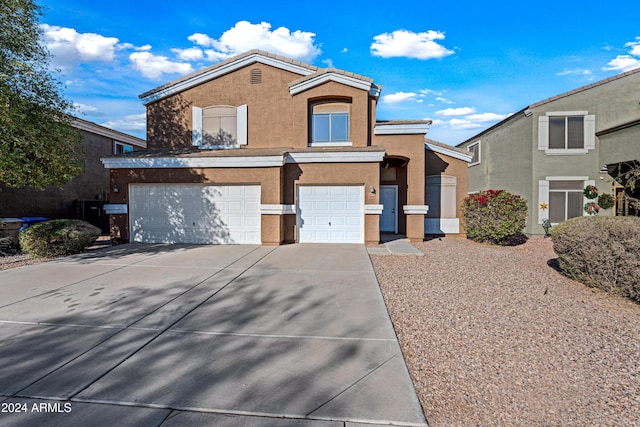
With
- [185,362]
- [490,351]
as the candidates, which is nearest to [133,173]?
[185,362]

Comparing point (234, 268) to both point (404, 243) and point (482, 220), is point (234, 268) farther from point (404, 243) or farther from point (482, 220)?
point (482, 220)

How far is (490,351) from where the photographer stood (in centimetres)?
395

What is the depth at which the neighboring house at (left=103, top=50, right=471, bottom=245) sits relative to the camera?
11.8 metres

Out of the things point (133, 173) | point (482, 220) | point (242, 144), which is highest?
point (242, 144)

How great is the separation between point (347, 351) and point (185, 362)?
188cm

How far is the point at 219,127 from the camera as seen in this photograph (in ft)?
45.1

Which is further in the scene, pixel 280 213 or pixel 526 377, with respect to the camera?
pixel 280 213

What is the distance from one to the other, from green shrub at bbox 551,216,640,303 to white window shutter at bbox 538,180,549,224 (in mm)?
8303

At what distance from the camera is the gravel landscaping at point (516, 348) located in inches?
114

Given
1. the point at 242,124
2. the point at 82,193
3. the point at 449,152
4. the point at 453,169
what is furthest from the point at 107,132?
the point at 453,169

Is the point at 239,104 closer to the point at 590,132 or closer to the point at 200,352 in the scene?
the point at 200,352

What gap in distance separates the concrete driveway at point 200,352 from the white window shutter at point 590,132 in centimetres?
1354

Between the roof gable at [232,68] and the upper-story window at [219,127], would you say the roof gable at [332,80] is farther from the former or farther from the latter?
the upper-story window at [219,127]

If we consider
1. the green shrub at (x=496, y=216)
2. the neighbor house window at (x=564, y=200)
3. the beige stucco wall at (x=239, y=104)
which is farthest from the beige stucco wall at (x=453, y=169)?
the beige stucco wall at (x=239, y=104)
